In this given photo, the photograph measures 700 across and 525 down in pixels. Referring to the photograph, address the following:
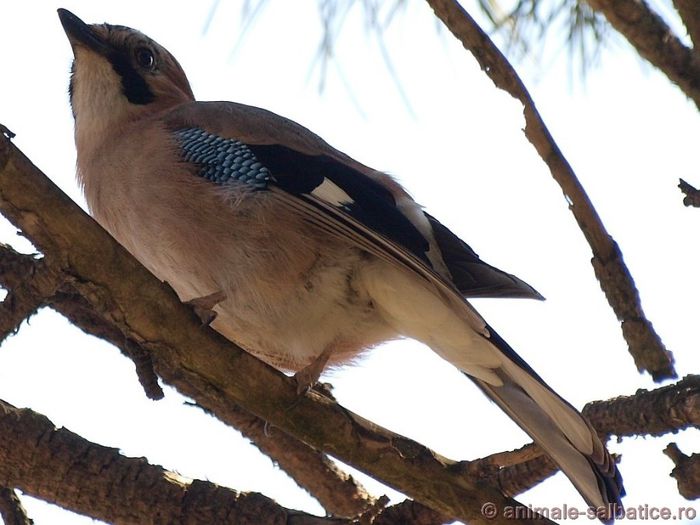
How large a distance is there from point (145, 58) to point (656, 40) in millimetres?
2814

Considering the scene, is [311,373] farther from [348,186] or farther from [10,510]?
[10,510]

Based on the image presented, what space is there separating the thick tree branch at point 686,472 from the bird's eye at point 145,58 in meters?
3.15

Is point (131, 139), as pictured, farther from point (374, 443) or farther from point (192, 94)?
point (374, 443)

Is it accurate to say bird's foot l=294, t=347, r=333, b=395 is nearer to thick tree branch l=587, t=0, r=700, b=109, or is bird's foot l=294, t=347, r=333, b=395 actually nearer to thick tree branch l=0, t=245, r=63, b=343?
thick tree branch l=0, t=245, r=63, b=343

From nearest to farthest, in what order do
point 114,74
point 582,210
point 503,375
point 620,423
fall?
point 582,210
point 620,423
point 503,375
point 114,74

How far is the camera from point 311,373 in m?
3.43

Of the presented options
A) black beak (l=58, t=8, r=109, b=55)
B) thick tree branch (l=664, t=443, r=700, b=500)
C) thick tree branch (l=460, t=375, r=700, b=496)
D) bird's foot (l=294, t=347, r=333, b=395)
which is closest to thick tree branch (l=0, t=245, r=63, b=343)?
bird's foot (l=294, t=347, r=333, b=395)

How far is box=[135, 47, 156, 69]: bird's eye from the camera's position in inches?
190

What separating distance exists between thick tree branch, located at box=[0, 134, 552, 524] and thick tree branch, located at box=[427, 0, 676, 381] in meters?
0.65

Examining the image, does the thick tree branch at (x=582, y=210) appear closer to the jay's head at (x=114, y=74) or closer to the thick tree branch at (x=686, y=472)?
the thick tree branch at (x=686, y=472)

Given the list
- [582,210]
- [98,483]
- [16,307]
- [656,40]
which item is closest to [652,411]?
[582,210]

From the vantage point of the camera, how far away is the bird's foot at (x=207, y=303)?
318 cm

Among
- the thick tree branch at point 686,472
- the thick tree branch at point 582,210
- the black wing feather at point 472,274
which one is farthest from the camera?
the black wing feather at point 472,274

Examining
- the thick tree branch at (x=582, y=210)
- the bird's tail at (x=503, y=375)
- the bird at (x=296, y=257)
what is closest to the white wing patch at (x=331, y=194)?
the bird at (x=296, y=257)
